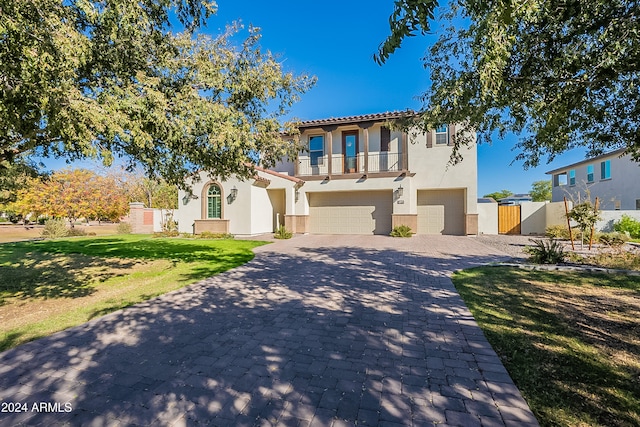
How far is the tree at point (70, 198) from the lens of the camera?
23938 millimetres

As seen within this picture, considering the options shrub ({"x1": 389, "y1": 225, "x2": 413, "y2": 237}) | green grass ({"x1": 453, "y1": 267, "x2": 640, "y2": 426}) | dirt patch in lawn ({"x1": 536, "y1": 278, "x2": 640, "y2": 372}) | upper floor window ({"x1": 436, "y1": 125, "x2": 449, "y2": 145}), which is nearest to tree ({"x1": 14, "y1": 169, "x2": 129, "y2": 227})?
shrub ({"x1": 389, "y1": 225, "x2": 413, "y2": 237})

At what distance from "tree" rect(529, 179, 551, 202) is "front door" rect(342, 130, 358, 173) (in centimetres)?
4323

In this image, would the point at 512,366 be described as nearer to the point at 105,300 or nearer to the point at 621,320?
the point at 621,320

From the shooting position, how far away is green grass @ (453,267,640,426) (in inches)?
105

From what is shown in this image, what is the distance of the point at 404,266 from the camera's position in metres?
9.37

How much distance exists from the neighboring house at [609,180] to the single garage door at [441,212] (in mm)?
7806

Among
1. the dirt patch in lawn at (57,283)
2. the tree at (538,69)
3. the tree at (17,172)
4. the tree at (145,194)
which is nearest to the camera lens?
the tree at (538,69)

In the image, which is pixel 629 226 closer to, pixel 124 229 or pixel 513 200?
pixel 513 200

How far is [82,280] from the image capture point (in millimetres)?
7875

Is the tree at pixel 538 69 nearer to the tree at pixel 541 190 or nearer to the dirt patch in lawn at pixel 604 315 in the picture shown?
the dirt patch in lawn at pixel 604 315

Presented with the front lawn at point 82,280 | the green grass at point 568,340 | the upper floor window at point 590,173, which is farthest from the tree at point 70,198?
the upper floor window at point 590,173

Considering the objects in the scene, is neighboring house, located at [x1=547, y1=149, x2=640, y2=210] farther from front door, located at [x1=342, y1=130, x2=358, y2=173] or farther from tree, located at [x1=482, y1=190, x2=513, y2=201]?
tree, located at [x1=482, y1=190, x2=513, y2=201]

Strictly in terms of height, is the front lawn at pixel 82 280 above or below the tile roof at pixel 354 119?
below

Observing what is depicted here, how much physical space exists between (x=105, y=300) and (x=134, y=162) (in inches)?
168
